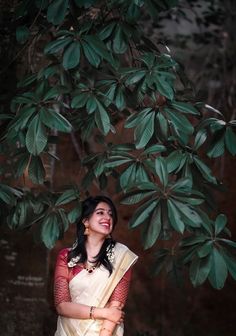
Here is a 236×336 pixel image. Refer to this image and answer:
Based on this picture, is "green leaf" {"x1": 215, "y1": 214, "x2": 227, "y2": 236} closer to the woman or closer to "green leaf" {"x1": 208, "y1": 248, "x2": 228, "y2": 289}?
"green leaf" {"x1": 208, "y1": 248, "x2": 228, "y2": 289}

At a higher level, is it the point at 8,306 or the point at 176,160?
the point at 176,160

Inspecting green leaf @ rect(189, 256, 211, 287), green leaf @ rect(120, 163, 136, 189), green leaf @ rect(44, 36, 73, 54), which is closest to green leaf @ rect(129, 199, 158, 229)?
green leaf @ rect(120, 163, 136, 189)

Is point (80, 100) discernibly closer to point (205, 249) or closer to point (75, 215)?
point (75, 215)

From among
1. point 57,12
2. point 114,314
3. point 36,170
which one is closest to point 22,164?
point 36,170

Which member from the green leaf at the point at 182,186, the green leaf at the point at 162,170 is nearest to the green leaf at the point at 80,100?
the green leaf at the point at 162,170

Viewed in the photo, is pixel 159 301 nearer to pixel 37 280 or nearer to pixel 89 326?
pixel 37 280

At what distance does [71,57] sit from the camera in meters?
3.31

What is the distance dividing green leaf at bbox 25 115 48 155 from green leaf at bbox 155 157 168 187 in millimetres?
503

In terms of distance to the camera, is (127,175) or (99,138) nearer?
(127,175)

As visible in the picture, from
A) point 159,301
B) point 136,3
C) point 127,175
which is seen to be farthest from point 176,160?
point 159,301

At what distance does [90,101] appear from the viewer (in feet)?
11.0

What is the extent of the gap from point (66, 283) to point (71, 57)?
99cm

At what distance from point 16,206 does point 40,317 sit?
953 millimetres

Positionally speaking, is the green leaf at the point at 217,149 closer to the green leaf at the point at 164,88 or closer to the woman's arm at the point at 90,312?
the green leaf at the point at 164,88
